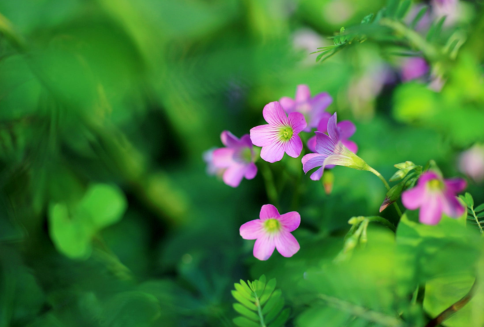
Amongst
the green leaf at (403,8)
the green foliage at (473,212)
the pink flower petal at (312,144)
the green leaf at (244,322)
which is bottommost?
the green leaf at (244,322)

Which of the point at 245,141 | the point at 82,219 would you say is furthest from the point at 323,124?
the point at 82,219

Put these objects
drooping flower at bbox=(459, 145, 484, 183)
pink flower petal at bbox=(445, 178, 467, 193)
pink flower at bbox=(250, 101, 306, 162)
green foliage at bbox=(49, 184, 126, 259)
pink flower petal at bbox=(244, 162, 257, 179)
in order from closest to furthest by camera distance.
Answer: pink flower petal at bbox=(445, 178, 467, 193) < pink flower at bbox=(250, 101, 306, 162) < pink flower petal at bbox=(244, 162, 257, 179) < green foliage at bbox=(49, 184, 126, 259) < drooping flower at bbox=(459, 145, 484, 183)

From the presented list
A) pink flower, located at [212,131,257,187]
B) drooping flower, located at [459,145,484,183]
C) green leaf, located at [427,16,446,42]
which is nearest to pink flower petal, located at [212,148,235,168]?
pink flower, located at [212,131,257,187]

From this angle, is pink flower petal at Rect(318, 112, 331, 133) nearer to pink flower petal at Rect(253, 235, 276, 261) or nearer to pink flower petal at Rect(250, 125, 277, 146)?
pink flower petal at Rect(250, 125, 277, 146)

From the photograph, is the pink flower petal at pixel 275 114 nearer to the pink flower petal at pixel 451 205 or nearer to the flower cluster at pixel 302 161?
the flower cluster at pixel 302 161

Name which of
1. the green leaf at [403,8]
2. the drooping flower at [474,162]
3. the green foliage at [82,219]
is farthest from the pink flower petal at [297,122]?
the drooping flower at [474,162]

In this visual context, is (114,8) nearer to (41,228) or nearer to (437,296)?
(41,228)

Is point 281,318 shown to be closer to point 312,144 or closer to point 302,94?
point 312,144
